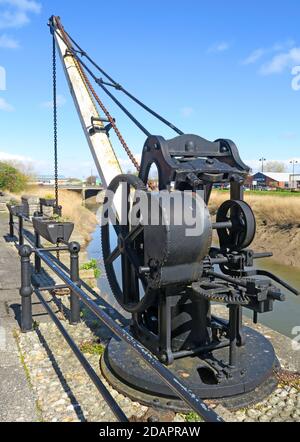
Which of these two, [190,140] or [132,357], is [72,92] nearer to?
[190,140]

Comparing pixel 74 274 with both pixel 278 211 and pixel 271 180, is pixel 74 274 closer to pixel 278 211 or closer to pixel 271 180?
pixel 278 211

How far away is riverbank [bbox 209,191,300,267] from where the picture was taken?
21016 millimetres

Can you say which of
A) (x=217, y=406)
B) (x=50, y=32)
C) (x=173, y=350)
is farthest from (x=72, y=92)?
(x=217, y=406)

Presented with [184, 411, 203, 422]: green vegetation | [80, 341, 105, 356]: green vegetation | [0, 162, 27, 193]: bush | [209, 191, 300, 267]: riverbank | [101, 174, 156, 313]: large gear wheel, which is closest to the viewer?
[184, 411, 203, 422]: green vegetation

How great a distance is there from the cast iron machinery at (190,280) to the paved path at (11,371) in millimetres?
650

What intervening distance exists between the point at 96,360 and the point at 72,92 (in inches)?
159

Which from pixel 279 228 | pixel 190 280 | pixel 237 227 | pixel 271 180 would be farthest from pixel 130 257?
pixel 271 180

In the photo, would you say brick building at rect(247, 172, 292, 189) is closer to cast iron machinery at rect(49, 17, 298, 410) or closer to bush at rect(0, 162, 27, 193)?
bush at rect(0, 162, 27, 193)

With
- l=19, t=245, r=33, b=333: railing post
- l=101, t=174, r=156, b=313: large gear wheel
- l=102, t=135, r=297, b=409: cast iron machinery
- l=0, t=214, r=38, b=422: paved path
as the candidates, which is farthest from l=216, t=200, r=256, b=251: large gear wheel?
l=19, t=245, r=33, b=333: railing post

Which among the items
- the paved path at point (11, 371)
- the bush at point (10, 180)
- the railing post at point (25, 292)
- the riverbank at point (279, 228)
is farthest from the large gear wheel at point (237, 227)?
the bush at point (10, 180)

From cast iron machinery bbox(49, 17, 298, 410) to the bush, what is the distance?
1059 inches

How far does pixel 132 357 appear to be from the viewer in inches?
136

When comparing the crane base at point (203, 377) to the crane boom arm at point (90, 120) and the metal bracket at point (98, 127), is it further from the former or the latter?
the metal bracket at point (98, 127)

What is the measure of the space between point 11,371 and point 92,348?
31.2 inches
